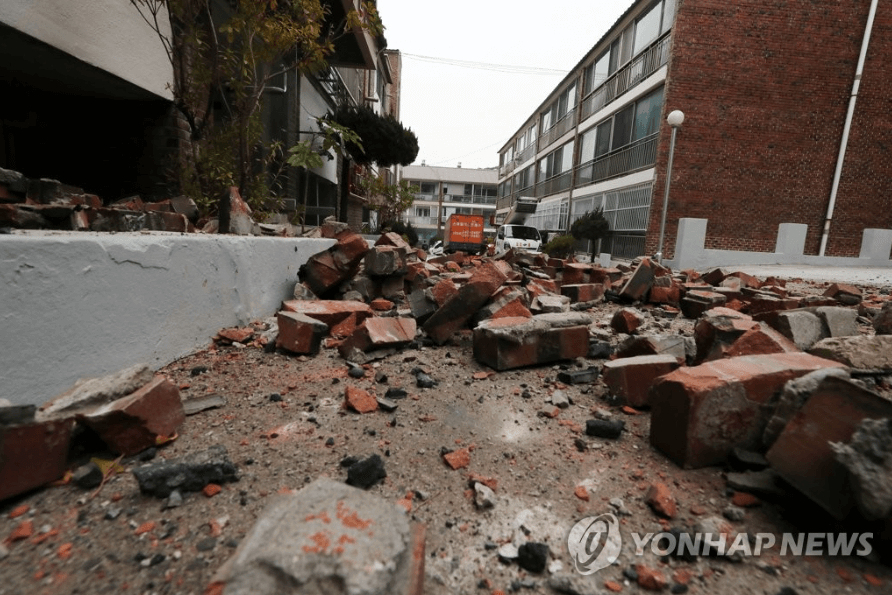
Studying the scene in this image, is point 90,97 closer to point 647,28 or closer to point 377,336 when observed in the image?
point 377,336

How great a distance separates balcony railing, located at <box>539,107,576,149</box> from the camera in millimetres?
21094

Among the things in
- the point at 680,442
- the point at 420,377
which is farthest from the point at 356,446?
the point at 680,442

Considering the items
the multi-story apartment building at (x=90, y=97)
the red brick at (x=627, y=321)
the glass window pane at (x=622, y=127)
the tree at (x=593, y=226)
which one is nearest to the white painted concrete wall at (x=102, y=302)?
the multi-story apartment building at (x=90, y=97)

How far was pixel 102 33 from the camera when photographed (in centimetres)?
344

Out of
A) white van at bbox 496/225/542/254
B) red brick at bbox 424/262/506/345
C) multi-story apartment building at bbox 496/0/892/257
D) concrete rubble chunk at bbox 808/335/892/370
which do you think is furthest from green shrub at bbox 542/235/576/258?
concrete rubble chunk at bbox 808/335/892/370

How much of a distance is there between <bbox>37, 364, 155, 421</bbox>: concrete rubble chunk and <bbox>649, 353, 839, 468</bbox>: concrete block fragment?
1.96m

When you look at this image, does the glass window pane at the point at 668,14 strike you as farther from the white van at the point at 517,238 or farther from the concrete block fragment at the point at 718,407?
the concrete block fragment at the point at 718,407

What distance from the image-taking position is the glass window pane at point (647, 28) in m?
13.5

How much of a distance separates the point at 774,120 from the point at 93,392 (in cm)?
1644

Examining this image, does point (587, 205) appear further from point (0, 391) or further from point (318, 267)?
point (0, 391)

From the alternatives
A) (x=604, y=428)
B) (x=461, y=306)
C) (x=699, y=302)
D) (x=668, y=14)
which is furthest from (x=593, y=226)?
(x=604, y=428)

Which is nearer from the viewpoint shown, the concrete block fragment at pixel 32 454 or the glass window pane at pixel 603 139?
the concrete block fragment at pixel 32 454

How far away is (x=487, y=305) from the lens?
297 cm

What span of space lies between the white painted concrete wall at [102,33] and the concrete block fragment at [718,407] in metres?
4.43
